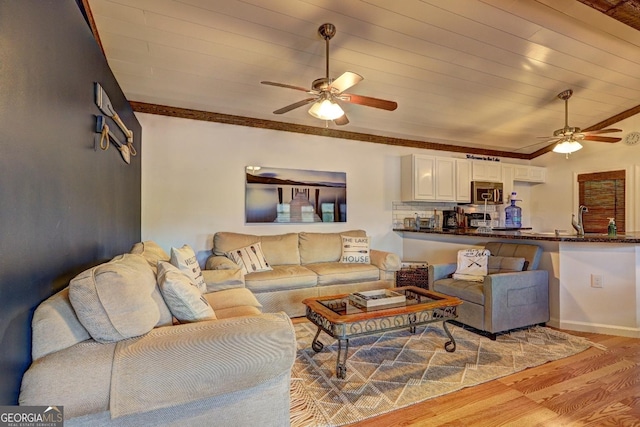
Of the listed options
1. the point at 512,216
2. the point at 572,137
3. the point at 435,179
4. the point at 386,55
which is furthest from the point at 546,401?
the point at 512,216

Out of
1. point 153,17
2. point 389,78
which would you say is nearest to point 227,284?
point 153,17

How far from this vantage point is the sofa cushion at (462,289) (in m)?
2.97

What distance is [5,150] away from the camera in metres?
1.05

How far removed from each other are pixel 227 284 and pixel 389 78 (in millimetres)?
2847

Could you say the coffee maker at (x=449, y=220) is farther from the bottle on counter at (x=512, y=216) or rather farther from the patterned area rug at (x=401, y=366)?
the patterned area rug at (x=401, y=366)

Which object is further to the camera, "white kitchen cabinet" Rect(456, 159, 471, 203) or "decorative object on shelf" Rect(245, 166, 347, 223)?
"white kitchen cabinet" Rect(456, 159, 471, 203)

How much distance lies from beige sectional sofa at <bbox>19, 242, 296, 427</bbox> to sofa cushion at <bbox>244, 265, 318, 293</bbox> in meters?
1.92

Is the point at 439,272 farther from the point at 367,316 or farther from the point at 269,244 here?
the point at 269,244

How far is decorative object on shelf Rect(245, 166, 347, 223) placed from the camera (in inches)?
170

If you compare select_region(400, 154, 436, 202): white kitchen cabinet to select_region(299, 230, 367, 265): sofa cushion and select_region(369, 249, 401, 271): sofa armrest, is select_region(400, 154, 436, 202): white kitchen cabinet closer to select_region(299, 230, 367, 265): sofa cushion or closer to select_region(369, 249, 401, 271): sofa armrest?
select_region(369, 249, 401, 271): sofa armrest

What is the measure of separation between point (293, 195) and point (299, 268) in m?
1.19

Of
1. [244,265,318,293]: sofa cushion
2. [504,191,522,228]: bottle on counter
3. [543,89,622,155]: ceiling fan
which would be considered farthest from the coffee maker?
[244,265,318,293]: sofa cushion

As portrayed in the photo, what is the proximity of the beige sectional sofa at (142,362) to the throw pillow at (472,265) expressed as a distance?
246 cm

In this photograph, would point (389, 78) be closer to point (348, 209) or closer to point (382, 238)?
point (348, 209)
